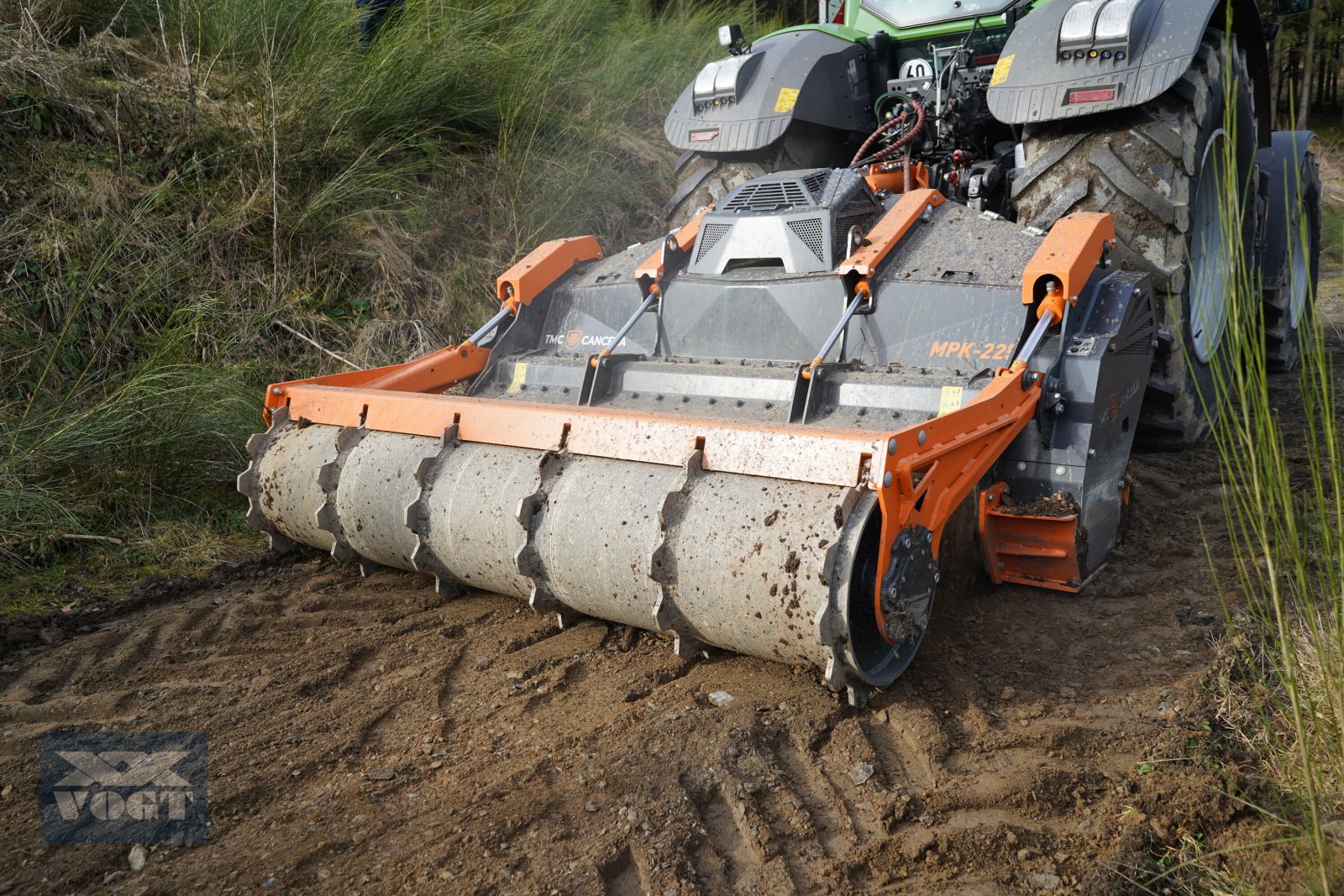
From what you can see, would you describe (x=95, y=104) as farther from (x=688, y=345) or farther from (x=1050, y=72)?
(x=1050, y=72)

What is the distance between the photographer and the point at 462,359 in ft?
13.7

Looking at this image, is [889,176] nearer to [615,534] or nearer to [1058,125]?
[1058,125]

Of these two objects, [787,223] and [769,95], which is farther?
[769,95]

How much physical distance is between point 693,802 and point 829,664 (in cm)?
46

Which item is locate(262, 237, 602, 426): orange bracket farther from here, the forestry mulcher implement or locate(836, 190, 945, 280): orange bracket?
locate(836, 190, 945, 280): orange bracket

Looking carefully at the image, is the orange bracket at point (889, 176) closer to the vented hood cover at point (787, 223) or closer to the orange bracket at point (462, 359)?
the vented hood cover at point (787, 223)

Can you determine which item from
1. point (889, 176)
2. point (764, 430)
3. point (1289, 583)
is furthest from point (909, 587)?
point (889, 176)

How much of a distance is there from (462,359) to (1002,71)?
234cm

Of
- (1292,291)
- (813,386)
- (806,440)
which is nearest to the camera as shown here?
(806,440)

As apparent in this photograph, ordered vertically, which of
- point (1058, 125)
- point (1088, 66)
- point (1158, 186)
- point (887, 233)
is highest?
point (1088, 66)

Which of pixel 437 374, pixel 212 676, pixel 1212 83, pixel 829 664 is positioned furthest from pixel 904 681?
pixel 1212 83

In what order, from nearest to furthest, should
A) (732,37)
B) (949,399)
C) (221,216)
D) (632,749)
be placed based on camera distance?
1. (632,749)
2. (949,399)
3. (732,37)
4. (221,216)

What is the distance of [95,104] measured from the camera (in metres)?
5.48

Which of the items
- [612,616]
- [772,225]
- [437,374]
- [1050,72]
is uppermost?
[1050,72]
